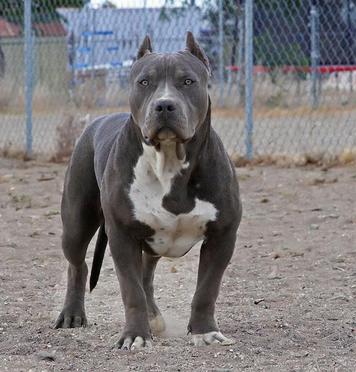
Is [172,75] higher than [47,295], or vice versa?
[172,75]

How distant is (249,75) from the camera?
11656 mm

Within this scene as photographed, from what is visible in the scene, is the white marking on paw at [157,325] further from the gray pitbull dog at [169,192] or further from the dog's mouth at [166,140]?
the dog's mouth at [166,140]

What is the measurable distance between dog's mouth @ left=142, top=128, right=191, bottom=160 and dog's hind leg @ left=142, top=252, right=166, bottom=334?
0.84 meters

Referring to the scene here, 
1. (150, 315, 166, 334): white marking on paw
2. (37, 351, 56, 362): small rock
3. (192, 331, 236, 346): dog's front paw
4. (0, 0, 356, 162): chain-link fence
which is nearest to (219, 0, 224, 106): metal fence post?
(0, 0, 356, 162): chain-link fence

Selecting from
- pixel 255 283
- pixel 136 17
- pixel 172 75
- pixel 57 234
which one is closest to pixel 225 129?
pixel 136 17

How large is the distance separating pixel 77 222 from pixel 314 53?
677 cm

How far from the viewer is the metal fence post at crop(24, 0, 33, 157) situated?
41.7 ft

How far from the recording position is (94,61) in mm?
14578

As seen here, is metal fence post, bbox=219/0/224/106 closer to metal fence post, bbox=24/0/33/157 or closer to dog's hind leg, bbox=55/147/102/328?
metal fence post, bbox=24/0/33/157

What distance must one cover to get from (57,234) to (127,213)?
3726 millimetres

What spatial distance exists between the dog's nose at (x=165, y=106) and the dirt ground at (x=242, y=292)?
111 centimetres

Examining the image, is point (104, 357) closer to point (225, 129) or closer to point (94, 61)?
point (225, 129)

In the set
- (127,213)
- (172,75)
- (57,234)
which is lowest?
(57,234)

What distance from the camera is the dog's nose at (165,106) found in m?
4.91
